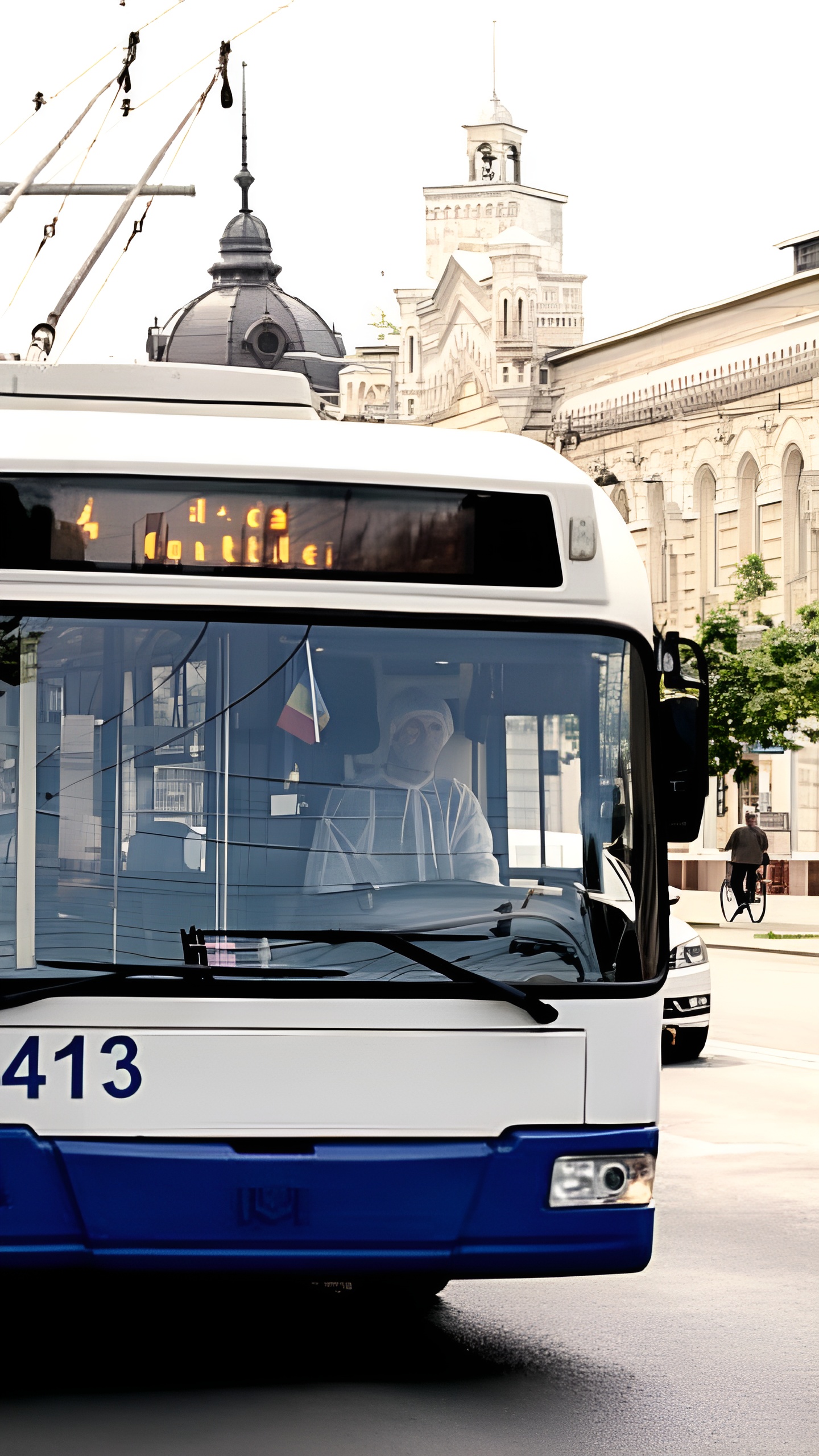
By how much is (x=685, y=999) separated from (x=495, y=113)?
91218mm

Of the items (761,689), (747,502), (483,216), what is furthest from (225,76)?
(483,216)

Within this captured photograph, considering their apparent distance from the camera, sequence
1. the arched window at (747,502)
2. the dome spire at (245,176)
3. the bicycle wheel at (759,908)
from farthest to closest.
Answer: the dome spire at (245,176)
the arched window at (747,502)
the bicycle wheel at (759,908)

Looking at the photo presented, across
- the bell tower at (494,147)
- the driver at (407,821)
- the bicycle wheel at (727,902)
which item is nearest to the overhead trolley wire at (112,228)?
the driver at (407,821)

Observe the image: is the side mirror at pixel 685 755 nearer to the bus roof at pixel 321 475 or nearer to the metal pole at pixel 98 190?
the bus roof at pixel 321 475

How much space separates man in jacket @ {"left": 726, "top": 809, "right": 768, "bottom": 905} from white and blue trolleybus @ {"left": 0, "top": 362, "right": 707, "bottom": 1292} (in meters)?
24.7

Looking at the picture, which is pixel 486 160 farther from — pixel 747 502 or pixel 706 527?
pixel 747 502

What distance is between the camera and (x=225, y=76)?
1205 cm

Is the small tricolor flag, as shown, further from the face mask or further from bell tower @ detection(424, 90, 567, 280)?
bell tower @ detection(424, 90, 567, 280)

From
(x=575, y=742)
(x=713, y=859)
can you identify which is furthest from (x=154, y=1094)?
(x=713, y=859)

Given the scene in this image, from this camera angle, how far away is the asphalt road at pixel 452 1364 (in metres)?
5.53

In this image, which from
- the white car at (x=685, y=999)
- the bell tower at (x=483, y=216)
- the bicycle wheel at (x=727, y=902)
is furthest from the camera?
the bell tower at (x=483, y=216)

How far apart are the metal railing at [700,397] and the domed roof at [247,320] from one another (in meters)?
61.3

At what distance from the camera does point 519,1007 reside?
566 cm

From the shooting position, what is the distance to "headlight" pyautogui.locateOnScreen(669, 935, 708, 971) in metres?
14.1
